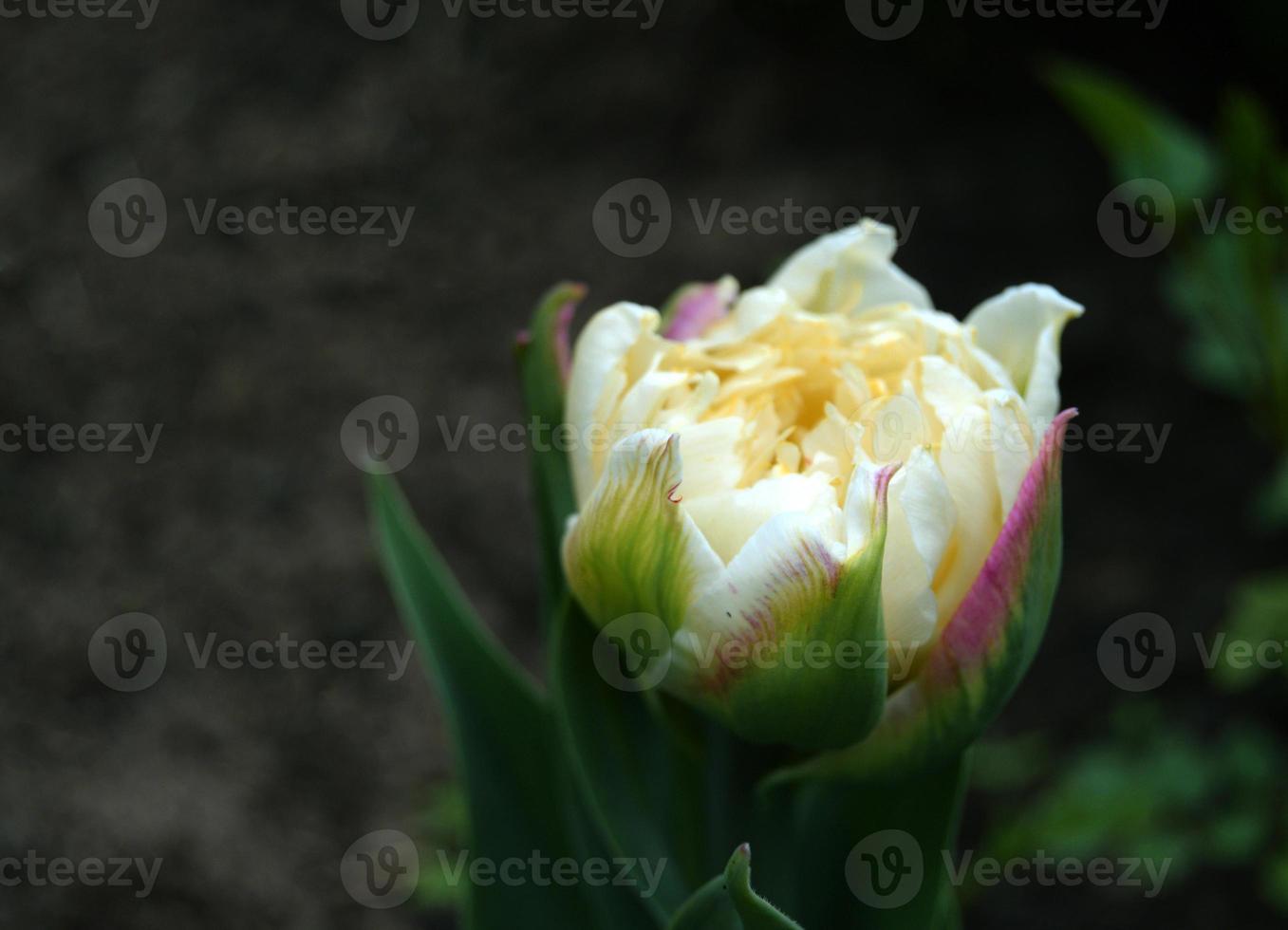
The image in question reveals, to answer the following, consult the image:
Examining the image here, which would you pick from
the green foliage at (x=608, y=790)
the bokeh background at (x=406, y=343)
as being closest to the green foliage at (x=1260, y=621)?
the bokeh background at (x=406, y=343)

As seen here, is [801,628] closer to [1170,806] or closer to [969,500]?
[969,500]

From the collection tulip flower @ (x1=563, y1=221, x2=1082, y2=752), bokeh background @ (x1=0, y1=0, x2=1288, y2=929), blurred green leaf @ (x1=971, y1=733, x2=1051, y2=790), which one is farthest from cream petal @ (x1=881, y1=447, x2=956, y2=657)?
blurred green leaf @ (x1=971, y1=733, x2=1051, y2=790)

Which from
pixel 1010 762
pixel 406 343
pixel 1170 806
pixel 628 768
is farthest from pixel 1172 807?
pixel 406 343

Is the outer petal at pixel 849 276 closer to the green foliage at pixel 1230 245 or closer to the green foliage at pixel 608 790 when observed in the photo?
the green foliage at pixel 608 790

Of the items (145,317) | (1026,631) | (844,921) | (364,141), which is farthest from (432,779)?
(1026,631)

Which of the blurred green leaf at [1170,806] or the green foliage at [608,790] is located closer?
the green foliage at [608,790]

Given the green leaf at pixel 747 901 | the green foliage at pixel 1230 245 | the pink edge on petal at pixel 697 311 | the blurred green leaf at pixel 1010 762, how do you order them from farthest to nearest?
the blurred green leaf at pixel 1010 762
the green foliage at pixel 1230 245
the pink edge on petal at pixel 697 311
the green leaf at pixel 747 901
